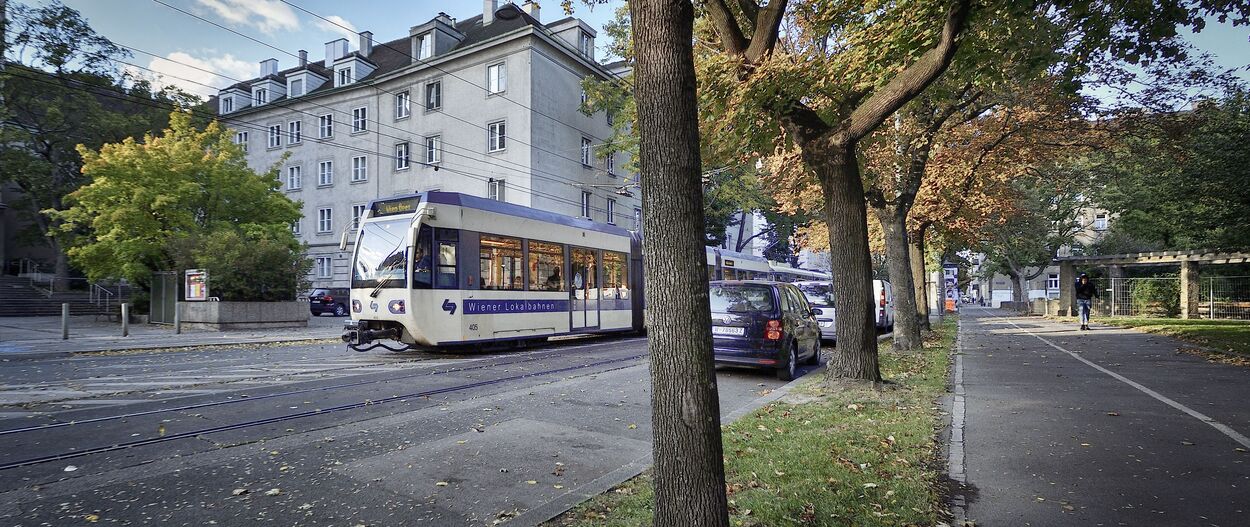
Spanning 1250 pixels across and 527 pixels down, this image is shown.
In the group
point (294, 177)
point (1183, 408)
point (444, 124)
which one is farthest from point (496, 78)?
point (1183, 408)

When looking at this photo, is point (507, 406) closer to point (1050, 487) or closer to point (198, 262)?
point (1050, 487)

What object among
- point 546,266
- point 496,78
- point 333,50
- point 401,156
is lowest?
point 546,266

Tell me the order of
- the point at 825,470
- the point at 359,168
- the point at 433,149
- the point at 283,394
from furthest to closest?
the point at 359,168
the point at 433,149
the point at 283,394
the point at 825,470

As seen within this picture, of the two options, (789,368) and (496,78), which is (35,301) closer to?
(496,78)

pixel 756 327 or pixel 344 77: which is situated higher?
pixel 344 77

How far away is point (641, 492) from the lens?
423cm

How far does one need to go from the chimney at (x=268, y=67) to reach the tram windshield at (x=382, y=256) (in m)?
40.8

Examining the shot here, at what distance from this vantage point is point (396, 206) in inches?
519

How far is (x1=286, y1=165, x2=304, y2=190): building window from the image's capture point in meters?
40.2

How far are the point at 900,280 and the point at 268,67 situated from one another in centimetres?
4756

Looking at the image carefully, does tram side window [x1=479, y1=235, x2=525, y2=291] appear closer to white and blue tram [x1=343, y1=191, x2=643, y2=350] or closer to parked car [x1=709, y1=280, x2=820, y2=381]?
white and blue tram [x1=343, y1=191, x2=643, y2=350]

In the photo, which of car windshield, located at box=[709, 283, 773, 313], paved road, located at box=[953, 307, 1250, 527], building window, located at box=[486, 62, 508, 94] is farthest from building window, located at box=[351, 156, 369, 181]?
paved road, located at box=[953, 307, 1250, 527]

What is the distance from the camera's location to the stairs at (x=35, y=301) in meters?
29.8

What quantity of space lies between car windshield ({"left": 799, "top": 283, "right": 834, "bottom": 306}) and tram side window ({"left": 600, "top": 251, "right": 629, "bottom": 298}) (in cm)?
498
